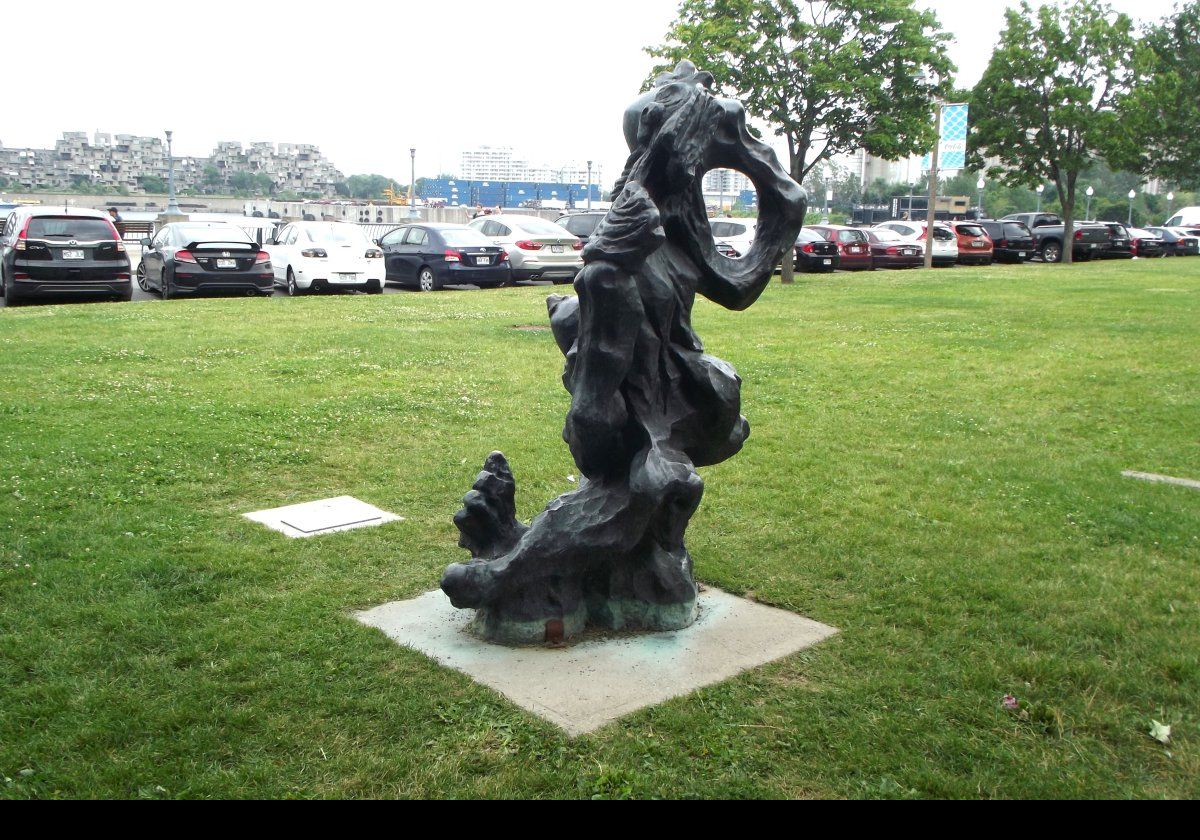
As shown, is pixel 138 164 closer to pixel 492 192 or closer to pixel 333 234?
pixel 492 192

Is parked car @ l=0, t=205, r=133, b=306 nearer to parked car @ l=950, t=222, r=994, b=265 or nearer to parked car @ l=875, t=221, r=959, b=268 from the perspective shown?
parked car @ l=875, t=221, r=959, b=268

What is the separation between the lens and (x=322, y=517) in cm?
630

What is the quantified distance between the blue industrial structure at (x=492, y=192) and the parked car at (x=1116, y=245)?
2178 inches

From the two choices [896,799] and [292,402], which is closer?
[896,799]

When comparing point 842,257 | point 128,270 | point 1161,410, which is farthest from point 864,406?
point 842,257

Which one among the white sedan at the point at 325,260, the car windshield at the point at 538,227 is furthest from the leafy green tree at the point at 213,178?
the white sedan at the point at 325,260

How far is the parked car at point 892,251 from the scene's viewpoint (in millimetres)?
31500

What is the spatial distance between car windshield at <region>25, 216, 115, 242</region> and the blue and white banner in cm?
2177

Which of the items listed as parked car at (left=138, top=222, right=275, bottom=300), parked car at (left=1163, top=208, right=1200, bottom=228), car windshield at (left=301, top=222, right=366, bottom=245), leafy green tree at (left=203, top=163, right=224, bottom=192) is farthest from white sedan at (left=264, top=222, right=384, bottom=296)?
leafy green tree at (left=203, top=163, right=224, bottom=192)

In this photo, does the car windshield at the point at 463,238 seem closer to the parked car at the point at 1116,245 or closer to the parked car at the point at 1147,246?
the parked car at the point at 1116,245

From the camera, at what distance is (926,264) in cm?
3150

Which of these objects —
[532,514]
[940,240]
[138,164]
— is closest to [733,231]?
[940,240]
